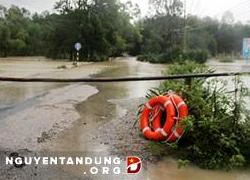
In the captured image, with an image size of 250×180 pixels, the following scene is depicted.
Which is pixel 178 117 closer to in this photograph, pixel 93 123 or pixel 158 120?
pixel 158 120

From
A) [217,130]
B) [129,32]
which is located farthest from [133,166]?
[129,32]

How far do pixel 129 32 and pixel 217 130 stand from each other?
40.8m

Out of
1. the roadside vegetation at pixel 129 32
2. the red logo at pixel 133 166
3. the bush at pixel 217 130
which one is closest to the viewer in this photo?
the red logo at pixel 133 166

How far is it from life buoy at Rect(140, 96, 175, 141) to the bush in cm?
18

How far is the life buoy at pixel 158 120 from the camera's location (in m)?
4.56

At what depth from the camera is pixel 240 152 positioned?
429 centimetres

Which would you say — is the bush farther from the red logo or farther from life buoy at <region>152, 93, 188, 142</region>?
the red logo

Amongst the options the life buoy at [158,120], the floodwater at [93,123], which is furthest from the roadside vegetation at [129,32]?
the life buoy at [158,120]

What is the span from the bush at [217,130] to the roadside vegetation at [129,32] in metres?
31.1

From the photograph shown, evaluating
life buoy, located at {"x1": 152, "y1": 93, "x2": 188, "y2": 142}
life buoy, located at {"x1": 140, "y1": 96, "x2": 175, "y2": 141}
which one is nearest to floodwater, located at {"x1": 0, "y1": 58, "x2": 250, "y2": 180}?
life buoy, located at {"x1": 152, "y1": 93, "x2": 188, "y2": 142}

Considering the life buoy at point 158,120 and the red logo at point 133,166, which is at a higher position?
the life buoy at point 158,120

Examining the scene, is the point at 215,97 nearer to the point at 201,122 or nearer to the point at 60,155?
the point at 201,122

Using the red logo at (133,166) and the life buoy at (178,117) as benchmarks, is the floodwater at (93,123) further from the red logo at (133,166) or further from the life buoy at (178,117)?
the life buoy at (178,117)

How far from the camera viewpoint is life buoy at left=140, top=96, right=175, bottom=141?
4562 mm
